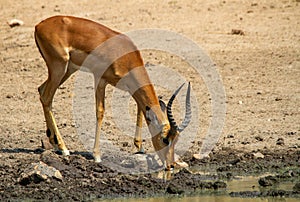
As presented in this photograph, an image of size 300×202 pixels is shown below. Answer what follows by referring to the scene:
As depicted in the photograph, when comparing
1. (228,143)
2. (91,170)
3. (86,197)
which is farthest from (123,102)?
(86,197)

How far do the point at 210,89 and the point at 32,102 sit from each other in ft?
9.38

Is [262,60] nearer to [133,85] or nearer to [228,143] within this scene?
[228,143]

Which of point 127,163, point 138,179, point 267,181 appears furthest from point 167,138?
point 267,181

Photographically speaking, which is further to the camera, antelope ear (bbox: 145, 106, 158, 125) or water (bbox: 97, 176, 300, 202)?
antelope ear (bbox: 145, 106, 158, 125)

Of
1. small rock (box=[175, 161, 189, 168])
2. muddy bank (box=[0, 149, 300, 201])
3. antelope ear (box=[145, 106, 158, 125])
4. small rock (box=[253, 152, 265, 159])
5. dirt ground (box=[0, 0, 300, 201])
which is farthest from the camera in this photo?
small rock (box=[253, 152, 265, 159])

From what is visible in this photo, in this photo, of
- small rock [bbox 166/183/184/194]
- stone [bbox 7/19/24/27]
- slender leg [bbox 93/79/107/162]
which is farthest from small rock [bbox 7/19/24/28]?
small rock [bbox 166/183/184/194]

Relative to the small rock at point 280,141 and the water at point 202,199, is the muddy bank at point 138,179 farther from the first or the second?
the small rock at point 280,141

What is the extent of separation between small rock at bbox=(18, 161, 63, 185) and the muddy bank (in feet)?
0.09

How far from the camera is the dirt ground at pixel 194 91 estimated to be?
430 inches

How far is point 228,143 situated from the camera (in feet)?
41.5

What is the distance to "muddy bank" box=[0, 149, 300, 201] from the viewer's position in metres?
10.5

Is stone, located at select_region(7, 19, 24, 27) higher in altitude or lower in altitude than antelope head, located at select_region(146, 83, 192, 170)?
higher

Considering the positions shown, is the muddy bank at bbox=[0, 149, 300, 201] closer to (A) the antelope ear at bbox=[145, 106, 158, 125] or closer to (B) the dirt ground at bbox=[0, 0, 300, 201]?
(B) the dirt ground at bbox=[0, 0, 300, 201]

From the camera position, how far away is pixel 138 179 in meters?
10.9
